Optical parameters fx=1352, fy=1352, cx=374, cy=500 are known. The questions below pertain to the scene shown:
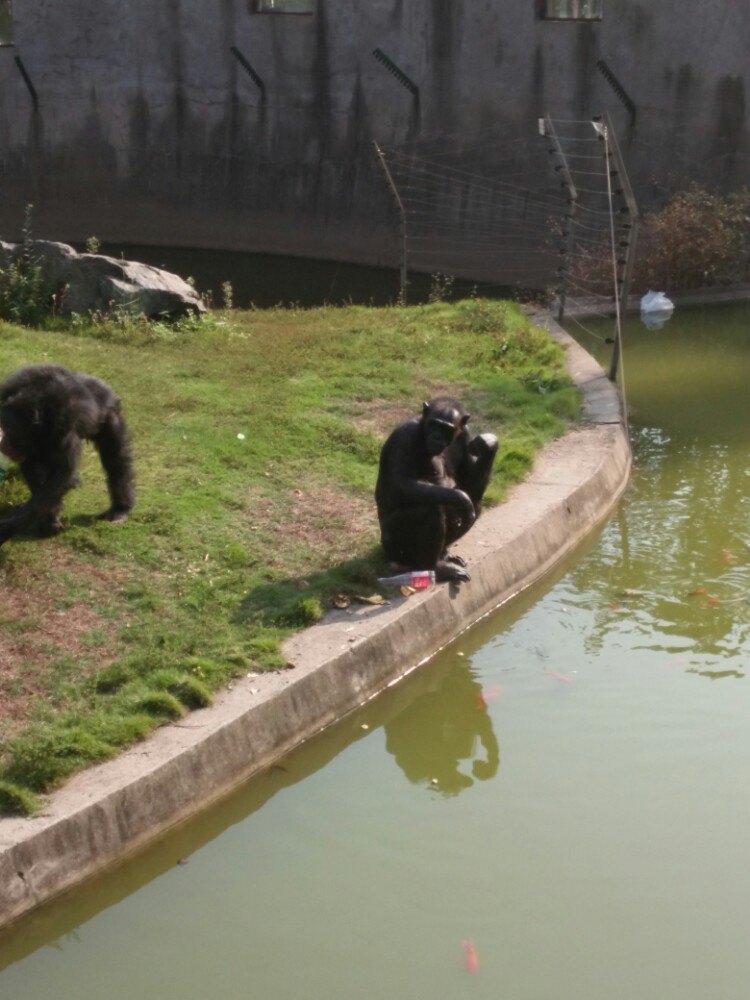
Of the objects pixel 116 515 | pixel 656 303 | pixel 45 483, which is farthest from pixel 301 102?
pixel 45 483

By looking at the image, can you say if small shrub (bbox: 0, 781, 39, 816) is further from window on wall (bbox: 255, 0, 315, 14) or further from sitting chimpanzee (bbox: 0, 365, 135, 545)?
window on wall (bbox: 255, 0, 315, 14)

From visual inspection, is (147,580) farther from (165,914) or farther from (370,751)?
(165,914)

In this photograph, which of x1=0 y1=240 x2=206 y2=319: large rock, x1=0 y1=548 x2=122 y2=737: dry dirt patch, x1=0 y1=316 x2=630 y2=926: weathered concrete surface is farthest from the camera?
x1=0 y1=240 x2=206 y2=319: large rock

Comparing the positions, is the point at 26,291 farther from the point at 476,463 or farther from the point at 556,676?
the point at 556,676

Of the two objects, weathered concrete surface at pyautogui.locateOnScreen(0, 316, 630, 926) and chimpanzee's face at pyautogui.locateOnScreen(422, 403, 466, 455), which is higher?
chimpanzee's face at pyautogui.locateOnScreen(422, 403, 466, 455)

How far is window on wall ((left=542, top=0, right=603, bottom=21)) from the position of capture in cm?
2175

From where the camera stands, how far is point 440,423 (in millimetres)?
7801

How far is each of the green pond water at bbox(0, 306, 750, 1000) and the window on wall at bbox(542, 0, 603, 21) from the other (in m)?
15.3

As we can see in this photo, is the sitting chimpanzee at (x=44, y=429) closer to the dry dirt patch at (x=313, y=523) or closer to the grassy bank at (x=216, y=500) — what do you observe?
the grassy bank at (x=216, y=500)

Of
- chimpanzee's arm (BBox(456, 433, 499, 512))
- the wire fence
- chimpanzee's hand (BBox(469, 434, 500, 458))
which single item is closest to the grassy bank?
chimpanzee's arm (BBox(456, 433, 499, 512))

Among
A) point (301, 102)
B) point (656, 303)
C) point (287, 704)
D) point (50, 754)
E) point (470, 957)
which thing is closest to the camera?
point (470, 957)

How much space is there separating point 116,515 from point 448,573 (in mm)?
2201

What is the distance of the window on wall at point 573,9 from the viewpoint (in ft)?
71.4

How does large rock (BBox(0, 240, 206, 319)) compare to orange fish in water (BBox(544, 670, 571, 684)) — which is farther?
large rock (BBox(0, 240, 206, 319))
